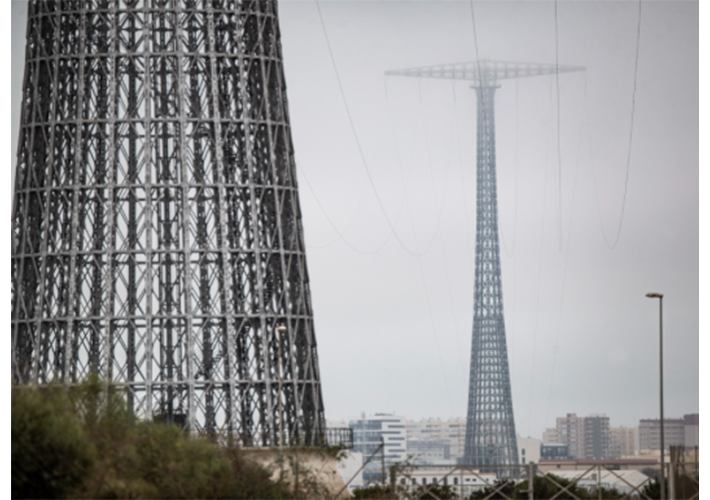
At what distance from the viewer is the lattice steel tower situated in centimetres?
5609

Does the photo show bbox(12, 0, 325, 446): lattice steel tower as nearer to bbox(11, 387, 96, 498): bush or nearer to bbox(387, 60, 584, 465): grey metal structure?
bbox(11, 387, 96, 498): bush

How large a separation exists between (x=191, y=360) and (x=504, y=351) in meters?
91.6

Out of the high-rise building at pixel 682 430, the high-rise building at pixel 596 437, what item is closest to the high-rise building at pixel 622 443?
the high-rise building at pixel 596 437

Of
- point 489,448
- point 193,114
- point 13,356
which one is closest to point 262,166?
point 193,114

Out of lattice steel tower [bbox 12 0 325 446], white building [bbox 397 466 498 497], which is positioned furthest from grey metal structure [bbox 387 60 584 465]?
lattice steel tower [bbox 12 0 325 446]

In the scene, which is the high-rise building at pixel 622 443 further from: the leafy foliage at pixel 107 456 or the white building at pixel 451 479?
the leafy foliage at pixel 107 456

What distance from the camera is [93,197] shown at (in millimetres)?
56406

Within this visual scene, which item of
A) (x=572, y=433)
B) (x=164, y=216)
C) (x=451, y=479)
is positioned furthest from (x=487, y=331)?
(x=164, y=216)

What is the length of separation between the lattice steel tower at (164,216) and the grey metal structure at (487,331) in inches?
3217

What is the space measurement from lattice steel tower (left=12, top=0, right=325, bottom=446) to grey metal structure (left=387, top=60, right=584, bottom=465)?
268 feet

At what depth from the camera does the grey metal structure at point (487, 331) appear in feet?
470

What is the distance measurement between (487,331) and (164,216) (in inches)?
3474

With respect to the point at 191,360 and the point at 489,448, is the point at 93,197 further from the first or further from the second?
the point at 489,448

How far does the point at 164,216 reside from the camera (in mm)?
58125
